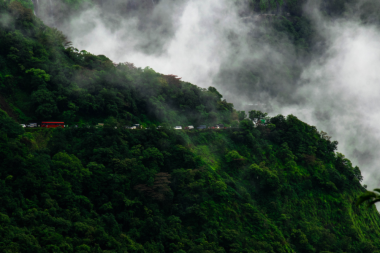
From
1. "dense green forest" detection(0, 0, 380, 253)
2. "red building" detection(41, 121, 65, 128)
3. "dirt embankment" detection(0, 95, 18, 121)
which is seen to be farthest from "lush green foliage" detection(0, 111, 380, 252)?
"dirt embankment" detection(0, 95, 18, 121)

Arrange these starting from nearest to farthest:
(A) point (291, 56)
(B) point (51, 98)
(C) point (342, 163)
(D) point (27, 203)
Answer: (D) point (27, 203), (B) point (51, 98), (C) point (342, 163), (A) point (291, 56)

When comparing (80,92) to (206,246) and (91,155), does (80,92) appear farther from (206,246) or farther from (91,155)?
(206,246)

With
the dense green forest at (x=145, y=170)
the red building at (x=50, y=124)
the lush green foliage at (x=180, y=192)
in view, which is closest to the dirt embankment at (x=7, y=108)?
the dense green forest at (x=145, y=170)

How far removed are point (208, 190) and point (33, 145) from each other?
19.1 metres

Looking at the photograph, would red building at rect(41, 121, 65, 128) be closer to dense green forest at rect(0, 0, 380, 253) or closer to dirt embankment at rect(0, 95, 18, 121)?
dense green forest at rect(0, 0, 380, 253)

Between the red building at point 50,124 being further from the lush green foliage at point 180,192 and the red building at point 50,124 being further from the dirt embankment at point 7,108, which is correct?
the dirt embankment at point 7,108

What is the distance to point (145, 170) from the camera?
38.5 m

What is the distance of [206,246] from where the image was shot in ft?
116

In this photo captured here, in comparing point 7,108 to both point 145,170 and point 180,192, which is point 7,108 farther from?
point 180,192

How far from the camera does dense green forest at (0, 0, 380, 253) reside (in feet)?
99.6

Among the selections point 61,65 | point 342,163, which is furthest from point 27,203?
point 342,163

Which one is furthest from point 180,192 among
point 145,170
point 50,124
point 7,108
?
point 7,108

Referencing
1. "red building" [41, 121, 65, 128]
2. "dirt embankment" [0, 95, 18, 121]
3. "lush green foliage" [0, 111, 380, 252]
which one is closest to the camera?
"lush green foliage" [0, 111, 380, 252]

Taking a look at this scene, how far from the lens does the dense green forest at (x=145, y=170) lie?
3036 centimetres
